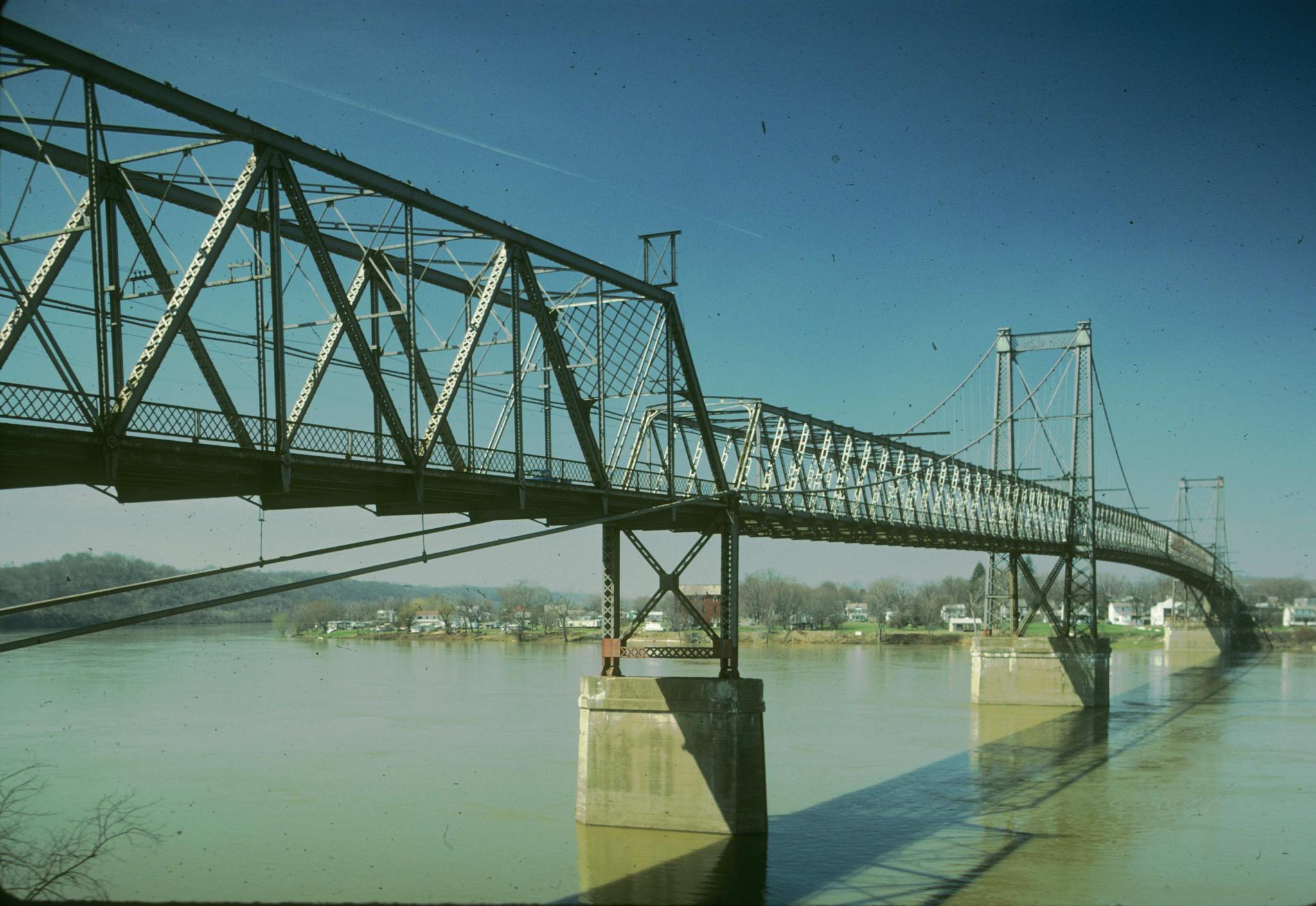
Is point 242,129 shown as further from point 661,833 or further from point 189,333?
point 661,833

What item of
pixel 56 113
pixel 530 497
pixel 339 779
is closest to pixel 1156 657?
pixel 339 779

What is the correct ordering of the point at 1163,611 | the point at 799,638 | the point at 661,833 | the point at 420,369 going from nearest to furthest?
the point at 420,369
the point at 661,833
the point at 799,638
the point at 1163,611

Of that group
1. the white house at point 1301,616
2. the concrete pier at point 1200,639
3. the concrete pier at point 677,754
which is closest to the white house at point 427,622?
the concrete pier at point 1200,639

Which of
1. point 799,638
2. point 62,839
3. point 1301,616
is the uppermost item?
point 62,839

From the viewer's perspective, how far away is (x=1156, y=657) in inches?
5039

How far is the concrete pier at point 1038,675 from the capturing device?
63688mm

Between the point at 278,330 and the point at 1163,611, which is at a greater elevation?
the point at 278,330

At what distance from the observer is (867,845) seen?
97.9 ft

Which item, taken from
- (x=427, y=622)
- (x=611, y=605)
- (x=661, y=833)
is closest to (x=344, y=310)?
(x=611, y=605)

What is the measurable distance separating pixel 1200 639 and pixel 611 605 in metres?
122

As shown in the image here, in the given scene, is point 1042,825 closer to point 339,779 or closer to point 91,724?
point 339,779

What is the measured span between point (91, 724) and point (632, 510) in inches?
1277

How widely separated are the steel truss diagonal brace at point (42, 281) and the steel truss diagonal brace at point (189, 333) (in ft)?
2.92

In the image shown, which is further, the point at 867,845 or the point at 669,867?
the point at 867,845
